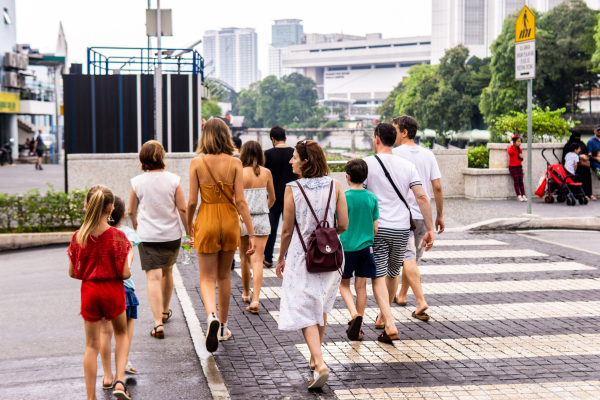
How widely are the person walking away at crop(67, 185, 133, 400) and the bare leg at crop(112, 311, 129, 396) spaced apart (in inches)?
4.4

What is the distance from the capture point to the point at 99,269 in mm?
4363

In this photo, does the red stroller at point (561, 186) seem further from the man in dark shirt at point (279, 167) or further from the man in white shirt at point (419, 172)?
the man in white shirt at point (419, 172)

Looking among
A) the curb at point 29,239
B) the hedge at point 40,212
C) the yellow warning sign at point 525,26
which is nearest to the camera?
the curb at point 29,239

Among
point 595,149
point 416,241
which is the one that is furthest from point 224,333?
point 595,149

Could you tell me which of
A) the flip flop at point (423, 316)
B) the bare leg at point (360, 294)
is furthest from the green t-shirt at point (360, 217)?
the flip flop at point (423, 316)

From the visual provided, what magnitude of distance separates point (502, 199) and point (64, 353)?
1324 cm

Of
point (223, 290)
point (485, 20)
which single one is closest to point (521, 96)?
point (223, 290)

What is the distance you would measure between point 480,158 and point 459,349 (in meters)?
12.5

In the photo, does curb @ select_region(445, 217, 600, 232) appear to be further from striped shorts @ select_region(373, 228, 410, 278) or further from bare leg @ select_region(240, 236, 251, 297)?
striped shorts @ select_region(373, 228, 410, 278)

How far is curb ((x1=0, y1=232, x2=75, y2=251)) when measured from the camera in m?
11.3

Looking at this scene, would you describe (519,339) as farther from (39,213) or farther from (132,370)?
(39,213)

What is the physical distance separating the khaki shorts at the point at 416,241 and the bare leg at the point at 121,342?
295 cm

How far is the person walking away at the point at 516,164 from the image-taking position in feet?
52.6

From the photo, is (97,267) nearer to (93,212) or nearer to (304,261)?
(93,212)
